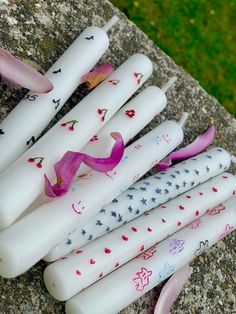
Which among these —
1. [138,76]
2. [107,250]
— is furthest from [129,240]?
[138,76]

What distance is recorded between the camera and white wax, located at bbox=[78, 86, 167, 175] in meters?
1.58

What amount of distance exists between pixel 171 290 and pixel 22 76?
2.21ft

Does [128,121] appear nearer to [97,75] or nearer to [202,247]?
[97,75]

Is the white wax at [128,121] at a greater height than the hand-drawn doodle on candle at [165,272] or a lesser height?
greater

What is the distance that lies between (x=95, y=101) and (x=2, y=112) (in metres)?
0.24

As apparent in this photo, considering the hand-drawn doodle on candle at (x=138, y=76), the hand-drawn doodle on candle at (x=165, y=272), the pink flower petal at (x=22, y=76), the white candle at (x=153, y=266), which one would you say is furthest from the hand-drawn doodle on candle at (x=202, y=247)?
the pink flower petal at (x=22, y=76)

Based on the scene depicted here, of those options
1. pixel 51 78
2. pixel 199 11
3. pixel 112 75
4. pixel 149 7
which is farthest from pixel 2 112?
pixel 199 11

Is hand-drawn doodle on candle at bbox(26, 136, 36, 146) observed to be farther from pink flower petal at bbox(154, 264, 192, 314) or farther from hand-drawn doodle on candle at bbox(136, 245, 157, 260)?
pink flower petal at bbox(154, 264, 192, 314)

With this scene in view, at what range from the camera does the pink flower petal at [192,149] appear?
1.81 m

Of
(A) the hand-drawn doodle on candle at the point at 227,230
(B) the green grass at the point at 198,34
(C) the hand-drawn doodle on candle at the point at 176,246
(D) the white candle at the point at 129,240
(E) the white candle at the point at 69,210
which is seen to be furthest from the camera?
(B) the green grass at the point at 198,34

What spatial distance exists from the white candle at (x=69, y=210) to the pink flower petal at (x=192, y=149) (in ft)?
0.28

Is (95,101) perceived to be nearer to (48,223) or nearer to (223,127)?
(48,223)

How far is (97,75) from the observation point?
172 centimetres

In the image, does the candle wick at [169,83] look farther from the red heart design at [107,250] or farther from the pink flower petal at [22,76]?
the red heart design at [107,250]
